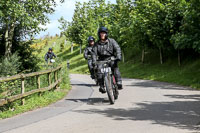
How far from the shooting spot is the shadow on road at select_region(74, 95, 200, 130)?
6082 millimetres

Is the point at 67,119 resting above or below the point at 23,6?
below

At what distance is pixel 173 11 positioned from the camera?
79.7 feet

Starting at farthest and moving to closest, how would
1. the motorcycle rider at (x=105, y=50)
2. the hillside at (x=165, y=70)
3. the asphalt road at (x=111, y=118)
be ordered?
the hillside at (x=165, y=70) → the motorcycle rider at (x=105, y=50) → the asphalt road at (x=111, y=118)

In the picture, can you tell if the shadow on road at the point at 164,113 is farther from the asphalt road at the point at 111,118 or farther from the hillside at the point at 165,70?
the hillside at the point at 165,70

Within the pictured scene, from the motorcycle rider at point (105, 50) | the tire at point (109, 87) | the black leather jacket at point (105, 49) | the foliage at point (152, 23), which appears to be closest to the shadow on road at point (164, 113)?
the tire at point (109, 87)

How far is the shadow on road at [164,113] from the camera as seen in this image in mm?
6082

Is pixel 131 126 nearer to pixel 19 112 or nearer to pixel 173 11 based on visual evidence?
pixel 19 112

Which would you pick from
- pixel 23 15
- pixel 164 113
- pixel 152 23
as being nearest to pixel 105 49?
pixel 164 113

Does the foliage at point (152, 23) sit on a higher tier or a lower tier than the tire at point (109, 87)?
higher

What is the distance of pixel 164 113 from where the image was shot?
283 inches

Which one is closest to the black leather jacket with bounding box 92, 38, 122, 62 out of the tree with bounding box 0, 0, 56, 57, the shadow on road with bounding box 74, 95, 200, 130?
the shadow on road with bounding box 74, 95, 200, 130

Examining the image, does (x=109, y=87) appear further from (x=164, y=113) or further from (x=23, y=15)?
(x=23, y=15)

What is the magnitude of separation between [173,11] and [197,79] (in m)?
9.58

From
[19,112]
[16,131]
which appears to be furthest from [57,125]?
[19,112]
